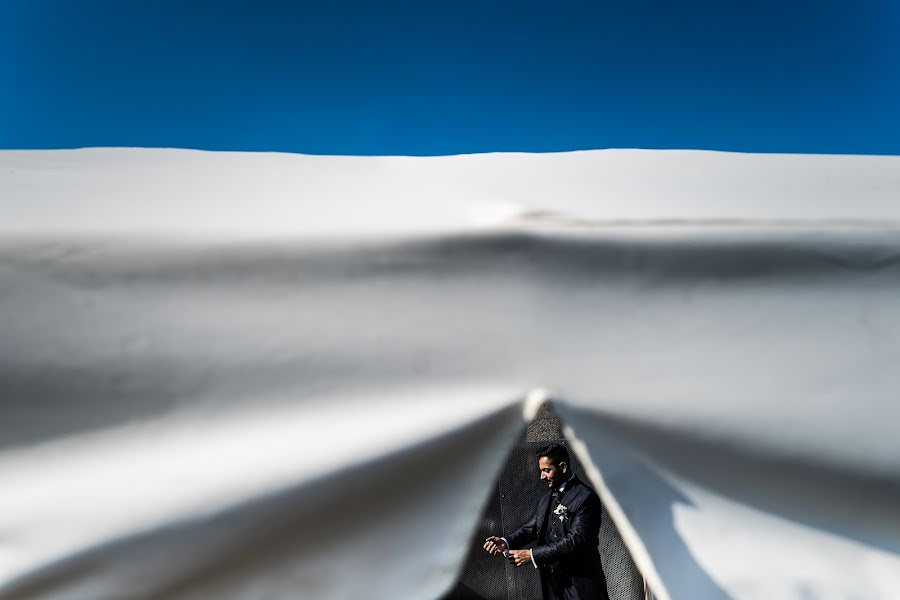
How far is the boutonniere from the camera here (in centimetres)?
262

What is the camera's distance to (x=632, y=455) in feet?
3.08

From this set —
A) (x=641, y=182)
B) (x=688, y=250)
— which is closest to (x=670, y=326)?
(x=688, y=250)

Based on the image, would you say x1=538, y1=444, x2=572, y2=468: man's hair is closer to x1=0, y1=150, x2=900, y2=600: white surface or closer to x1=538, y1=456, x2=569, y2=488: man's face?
x1=538, y1=456, x2=569, y2=488: man's face

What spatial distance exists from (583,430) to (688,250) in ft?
1.06

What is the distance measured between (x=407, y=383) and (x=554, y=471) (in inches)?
78.0

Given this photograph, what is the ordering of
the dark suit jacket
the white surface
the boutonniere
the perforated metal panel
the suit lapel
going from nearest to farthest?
the white surface, the dark suit jacket, the boutonniere, the suit lapel, the perforated metal panel

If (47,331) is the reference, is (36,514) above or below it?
below

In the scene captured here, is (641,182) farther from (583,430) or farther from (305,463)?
(305,463)

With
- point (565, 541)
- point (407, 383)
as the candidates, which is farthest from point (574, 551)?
point (407, 383)

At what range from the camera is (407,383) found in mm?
905

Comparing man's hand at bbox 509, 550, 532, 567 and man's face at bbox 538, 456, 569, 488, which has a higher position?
man's face at bbox 538, 456, 569, 488

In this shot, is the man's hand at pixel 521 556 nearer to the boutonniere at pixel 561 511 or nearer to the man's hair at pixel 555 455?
the boutonniere at pixel 561 511

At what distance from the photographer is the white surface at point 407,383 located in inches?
32.7

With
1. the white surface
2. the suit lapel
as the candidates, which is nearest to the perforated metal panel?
the suit lapel
